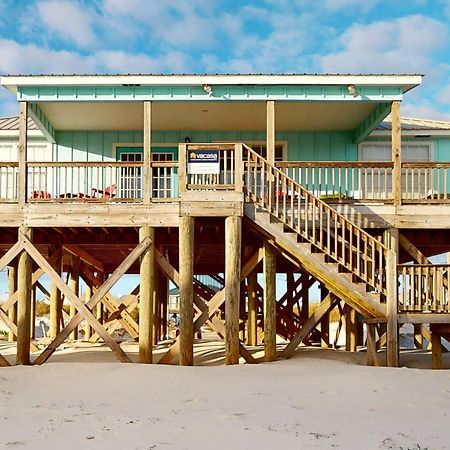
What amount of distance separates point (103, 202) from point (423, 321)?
7.01 meters

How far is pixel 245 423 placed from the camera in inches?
294

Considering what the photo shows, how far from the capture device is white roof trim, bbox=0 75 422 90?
49.2ft

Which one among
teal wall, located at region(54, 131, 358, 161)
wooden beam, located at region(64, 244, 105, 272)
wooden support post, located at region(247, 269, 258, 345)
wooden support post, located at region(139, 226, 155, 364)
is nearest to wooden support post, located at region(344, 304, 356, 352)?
wooden support post, located at region(247, 269, 258, 345)

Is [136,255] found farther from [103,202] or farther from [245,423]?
[245,423]

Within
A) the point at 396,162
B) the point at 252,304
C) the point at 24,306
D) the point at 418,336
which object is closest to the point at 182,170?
the point at 24,306

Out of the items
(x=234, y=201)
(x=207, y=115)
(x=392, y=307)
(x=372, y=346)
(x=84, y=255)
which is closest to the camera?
(x=392, y=307)

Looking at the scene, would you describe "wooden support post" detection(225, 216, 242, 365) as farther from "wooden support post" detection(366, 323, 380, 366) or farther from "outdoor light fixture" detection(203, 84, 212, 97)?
"outdoor light fixture" detection(203, 84, 212, 97)

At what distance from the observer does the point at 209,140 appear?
1880 centimetres

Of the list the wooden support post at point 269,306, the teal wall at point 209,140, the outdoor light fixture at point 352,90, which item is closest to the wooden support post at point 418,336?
the teal wall at point 209,140

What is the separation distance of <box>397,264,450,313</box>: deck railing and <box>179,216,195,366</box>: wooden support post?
399 cm

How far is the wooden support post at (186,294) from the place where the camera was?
13.2 m

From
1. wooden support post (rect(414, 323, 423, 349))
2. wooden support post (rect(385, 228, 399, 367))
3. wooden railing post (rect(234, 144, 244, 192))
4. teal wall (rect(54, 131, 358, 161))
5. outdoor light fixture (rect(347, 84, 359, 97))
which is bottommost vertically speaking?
wooden support post (rect(414, 323, 423, 349))

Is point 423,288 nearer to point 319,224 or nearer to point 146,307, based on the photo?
→ point 319,224

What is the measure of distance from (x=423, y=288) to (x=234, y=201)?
155 inches
